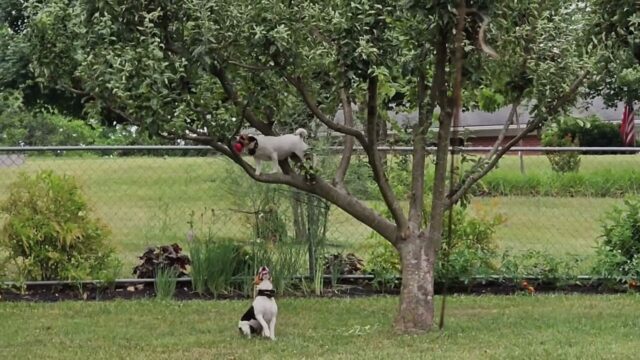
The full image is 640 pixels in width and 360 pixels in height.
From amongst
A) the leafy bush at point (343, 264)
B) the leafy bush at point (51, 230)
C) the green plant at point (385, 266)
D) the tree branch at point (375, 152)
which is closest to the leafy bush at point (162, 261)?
the leafy bush at point (51, 230)

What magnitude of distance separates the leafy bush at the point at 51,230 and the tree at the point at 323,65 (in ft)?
6.97

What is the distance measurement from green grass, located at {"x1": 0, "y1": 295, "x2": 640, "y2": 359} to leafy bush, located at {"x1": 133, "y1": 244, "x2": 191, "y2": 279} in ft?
2.07

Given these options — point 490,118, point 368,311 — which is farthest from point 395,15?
point 490,118

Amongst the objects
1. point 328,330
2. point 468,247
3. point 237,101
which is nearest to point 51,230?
point 237,101

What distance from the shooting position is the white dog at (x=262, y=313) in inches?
259

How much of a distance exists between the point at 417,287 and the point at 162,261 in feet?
10.6

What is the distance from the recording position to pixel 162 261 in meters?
9.02

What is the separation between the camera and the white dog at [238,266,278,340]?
6570mm

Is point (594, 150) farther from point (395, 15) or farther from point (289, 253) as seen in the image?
point (395, 15)

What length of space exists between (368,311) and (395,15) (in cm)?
286

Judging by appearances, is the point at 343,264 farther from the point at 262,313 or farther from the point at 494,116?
the point at 494,116

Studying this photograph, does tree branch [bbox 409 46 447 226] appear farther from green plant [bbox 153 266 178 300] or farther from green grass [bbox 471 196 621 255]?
green grass [bbox 471 196 621 255]

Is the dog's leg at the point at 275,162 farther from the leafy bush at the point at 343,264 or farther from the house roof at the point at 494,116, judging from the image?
the leafy bush at the point at 343,264

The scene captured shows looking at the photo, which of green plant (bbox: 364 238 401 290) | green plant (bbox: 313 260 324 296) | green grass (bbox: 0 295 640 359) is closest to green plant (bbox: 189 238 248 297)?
green grass (bbox: 0 295 640 359)
